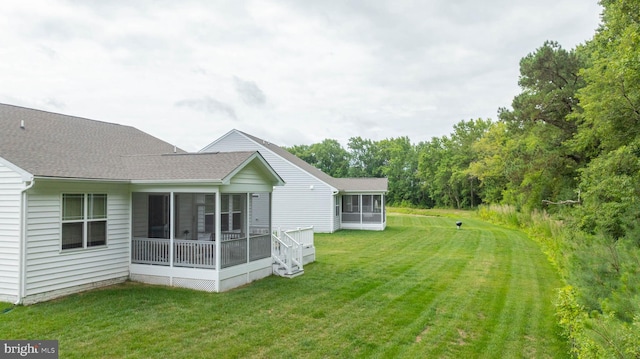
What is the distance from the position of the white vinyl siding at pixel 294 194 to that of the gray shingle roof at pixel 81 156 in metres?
10.4

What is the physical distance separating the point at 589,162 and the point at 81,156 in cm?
2034

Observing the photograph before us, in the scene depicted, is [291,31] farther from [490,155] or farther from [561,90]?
[490,155]

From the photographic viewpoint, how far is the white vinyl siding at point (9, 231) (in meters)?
7.79

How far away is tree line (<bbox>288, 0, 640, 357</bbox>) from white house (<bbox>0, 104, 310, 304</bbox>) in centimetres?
718

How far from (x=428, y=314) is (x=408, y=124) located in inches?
2059

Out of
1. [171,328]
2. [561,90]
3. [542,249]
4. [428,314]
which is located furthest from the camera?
[561,90]

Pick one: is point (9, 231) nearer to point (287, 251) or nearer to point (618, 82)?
point (287, 251)

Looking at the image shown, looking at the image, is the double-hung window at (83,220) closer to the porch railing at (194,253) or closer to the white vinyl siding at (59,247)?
the white vinyl siding at (59,247)

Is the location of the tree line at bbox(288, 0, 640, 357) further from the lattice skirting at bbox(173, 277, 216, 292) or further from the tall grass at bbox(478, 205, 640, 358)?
the lattice skirting at bbox(173, 277, 216, 292)

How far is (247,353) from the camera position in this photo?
18.4 feet

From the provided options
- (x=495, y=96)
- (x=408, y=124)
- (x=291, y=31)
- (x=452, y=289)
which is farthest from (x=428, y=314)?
(x=408, y=124)

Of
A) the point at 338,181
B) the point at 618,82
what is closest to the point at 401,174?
the point at 338,181

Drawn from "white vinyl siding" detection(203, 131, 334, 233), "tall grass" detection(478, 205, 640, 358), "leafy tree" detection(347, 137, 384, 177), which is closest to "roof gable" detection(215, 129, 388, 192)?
"white vinyl siding" detection(203, 131, 334, 233)

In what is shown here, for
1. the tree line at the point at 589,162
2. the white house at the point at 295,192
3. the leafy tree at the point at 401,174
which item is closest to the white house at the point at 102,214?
the tree line at the point at 589,162
